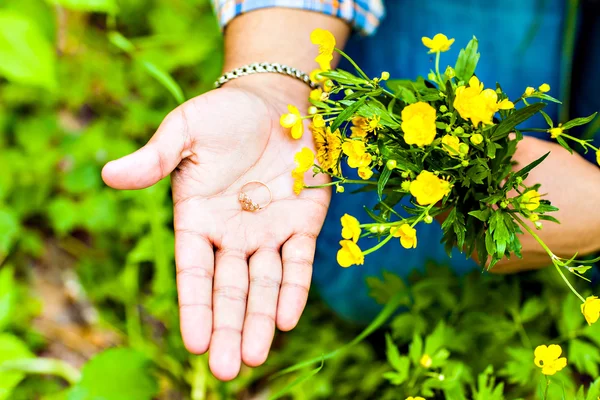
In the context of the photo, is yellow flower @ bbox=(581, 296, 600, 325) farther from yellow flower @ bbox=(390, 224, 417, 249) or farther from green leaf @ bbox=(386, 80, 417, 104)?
green leaf @ bbox=(386, 80, 417, 104)

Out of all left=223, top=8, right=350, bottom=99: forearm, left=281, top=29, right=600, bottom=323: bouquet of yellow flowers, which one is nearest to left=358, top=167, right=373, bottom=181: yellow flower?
left=281, top=29, right=600, bottom=323: bouquet of yellow flowers

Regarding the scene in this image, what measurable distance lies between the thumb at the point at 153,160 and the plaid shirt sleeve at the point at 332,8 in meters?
0.45

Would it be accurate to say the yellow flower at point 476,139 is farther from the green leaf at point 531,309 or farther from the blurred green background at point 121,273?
the green leaf at point 531,309

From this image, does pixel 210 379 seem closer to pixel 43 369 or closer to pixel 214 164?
pixel 43 369

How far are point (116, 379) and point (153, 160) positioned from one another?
793 millimetres

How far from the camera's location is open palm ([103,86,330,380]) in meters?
0.93

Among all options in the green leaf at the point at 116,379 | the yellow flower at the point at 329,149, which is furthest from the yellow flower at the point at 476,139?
the green leaf at the point at 116,379

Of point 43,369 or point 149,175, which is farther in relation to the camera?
point 43,369

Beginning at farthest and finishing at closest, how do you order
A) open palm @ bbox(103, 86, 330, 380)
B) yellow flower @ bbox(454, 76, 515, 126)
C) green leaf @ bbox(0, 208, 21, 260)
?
green leaf @ bbox(0, 208, 21, 260) < open palm @ bbox(103, 86, 330, 380) < yellow flower @ bbox(454, 76, 515, 126)

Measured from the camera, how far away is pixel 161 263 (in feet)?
5.24

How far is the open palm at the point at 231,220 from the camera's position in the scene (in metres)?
0.93

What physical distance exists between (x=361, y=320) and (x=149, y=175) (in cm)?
90

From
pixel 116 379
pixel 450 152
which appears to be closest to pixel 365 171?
pixel 450 152

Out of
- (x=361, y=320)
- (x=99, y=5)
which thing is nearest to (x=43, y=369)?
(x=361, y=320)
